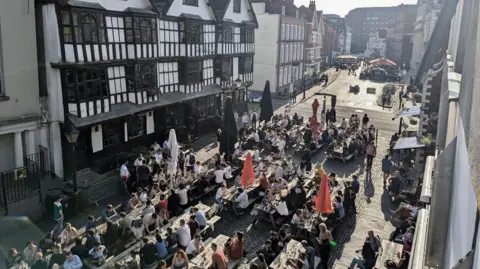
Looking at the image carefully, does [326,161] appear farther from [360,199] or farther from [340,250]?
[340,250]

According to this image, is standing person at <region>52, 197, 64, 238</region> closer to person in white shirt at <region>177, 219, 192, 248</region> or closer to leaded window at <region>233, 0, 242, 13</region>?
person in white shirt at <region>177, 219, 192, 248</region>

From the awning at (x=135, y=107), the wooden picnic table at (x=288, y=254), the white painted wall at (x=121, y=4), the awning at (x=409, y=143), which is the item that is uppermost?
the white painted wall at (x=121, y=4)

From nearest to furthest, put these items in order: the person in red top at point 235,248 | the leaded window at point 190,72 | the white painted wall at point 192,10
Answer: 1. the person in red top at point 235,248
2. the white painted wall at point 192,10
3. the leaded window at point 190,72

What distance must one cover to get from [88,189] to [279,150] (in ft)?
33.3

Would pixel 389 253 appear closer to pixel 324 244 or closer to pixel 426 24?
pixel 324 244

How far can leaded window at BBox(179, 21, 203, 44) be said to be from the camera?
24.3 meters

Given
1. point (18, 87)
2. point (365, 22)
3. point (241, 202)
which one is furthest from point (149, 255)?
point (365, 22)

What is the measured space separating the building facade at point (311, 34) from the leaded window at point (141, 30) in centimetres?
3509

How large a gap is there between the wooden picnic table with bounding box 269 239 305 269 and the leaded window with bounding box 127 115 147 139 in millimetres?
12722

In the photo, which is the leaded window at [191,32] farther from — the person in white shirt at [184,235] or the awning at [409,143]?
the person in white shirt at [184,235]

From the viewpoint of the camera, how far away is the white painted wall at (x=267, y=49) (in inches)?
1654

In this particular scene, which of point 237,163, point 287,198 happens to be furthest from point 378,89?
point 287,198

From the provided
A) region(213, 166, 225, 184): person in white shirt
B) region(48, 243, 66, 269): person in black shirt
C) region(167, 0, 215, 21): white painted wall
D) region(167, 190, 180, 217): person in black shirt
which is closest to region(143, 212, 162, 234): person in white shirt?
region(167, 190, 180, 217): person in black shirt

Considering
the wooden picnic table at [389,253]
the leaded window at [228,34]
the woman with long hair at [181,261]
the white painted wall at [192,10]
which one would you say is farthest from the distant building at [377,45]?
the woman with long hair at [181,261]
